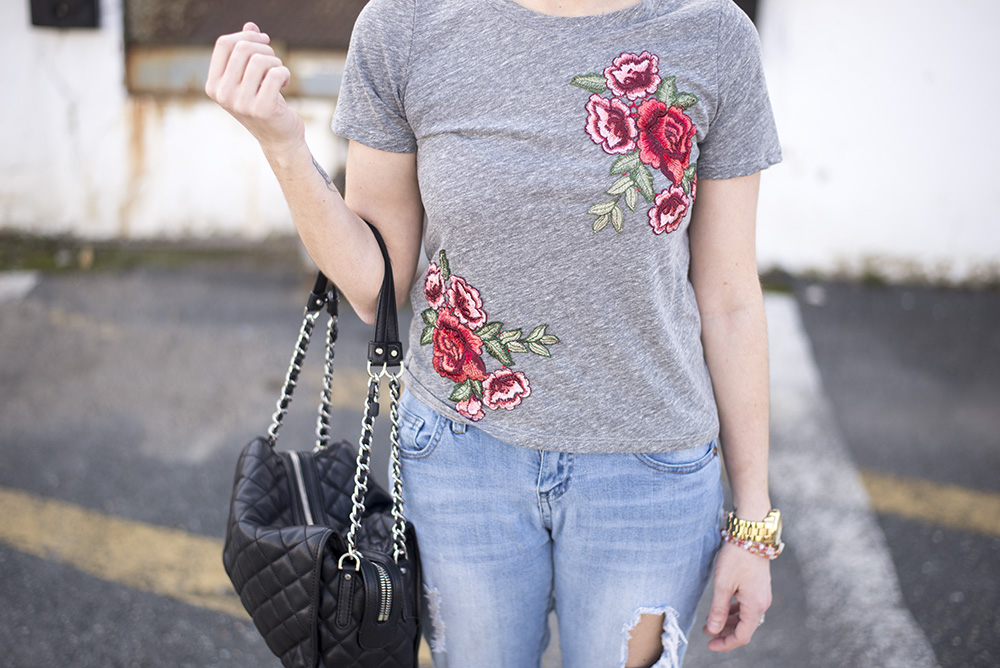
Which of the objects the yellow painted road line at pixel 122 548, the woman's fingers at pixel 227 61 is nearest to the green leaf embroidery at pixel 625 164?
the woman's fingers at pixel 227 61

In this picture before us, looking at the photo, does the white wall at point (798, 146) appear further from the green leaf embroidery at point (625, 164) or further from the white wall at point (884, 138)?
the green leaf embroidery at point (625, 164)

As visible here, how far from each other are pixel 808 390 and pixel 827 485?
74 cm

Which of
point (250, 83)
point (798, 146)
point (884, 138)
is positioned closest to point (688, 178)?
point (250, 83)

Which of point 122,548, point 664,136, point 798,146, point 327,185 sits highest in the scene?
point 664,136

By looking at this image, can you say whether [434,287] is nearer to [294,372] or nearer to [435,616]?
[294,372]

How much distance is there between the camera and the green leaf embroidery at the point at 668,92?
1131mm

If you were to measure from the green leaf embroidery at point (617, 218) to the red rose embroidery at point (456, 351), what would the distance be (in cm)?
25

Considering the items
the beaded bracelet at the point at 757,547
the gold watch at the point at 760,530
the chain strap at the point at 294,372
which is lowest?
the beaded bracelet at the point at 757,547

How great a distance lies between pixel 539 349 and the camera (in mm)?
1160

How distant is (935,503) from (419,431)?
248cm

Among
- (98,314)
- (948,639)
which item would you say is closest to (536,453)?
(948,639)

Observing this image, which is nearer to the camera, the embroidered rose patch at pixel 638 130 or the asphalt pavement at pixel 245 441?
the embroidered rose patch at pixel 638 130

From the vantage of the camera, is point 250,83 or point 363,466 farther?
point 363,466

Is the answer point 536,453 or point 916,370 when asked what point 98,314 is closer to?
point 536,453
